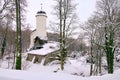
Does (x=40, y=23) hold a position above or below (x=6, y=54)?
above

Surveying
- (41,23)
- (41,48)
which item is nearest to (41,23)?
(41,23)

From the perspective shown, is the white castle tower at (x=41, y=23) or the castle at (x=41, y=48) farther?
the white castle tower at (x=41, y=23)

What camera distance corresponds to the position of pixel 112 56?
1702 centimetres

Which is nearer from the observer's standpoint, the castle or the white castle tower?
the castle

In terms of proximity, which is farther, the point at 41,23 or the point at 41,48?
the point at 41,23

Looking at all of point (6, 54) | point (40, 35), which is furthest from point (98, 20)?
point (40, 35)

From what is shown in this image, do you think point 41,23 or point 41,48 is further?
point 41,23

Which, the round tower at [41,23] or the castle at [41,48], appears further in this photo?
the round tower at [41,23]

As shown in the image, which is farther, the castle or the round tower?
the round tower

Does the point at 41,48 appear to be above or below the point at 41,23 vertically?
below

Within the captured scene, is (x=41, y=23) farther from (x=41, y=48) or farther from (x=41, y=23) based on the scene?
(x=41, y=48)

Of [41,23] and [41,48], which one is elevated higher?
[41,23]

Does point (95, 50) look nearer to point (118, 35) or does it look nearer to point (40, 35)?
point (118, 35)

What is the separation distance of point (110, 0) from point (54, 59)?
16.2m
